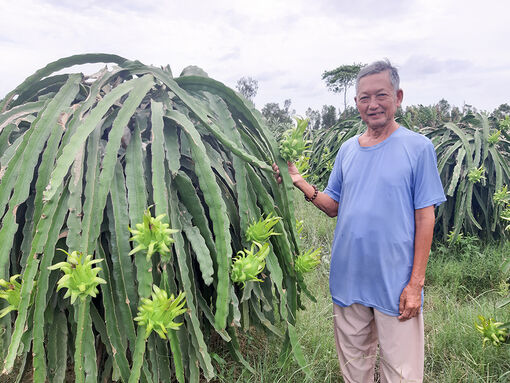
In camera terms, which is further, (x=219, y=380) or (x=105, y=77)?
(x=219, y=380)

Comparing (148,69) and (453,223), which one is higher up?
(148,69)

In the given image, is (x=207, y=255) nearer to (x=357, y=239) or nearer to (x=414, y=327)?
(x=357, y=239)

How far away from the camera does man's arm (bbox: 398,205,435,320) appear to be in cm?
169

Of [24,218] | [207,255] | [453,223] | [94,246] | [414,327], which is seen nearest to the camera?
[94,246]

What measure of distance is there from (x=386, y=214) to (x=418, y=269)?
0.92 ft

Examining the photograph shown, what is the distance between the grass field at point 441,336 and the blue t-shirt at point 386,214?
48 cm

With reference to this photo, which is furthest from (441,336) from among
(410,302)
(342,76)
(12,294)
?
(342,76)

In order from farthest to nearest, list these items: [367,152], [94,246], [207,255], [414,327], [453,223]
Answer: [453,223], [367,152], [414,327], [207,255], [94,246]

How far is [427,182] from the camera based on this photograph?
66.9 inches

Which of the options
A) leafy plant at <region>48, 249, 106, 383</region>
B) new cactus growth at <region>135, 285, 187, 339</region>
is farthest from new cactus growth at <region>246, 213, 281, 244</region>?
leafy plant at <region>48, 249, 106, 383</region>

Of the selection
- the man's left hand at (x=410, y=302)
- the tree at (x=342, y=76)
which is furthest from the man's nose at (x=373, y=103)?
the tree at (x=342, y=76)

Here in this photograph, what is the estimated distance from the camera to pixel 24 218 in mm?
1604

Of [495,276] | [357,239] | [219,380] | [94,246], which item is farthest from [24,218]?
[495,276]

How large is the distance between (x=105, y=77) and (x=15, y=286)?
3.25 feet
